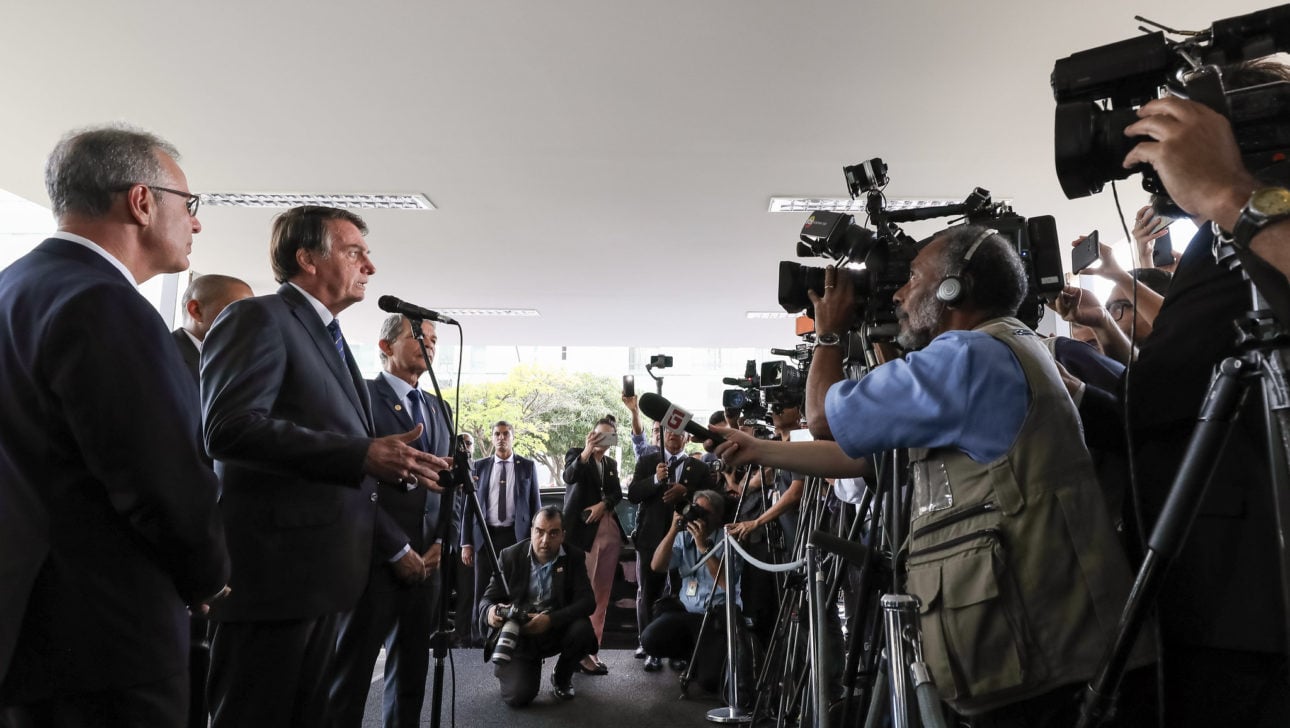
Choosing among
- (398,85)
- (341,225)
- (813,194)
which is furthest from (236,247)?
(341,225)

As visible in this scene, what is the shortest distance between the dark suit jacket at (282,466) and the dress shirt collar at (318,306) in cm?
11

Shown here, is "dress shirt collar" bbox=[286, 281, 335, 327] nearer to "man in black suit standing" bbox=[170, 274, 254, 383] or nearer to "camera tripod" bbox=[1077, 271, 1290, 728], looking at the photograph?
"man in black suit standing" bbox=[170, 274, 254, 383]

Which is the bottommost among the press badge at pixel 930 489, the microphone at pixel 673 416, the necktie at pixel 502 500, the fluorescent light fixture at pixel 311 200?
the necktie at pixel 502 500

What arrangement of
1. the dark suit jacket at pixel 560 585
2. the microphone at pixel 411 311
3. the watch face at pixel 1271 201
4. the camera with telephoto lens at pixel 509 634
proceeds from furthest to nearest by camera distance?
the dark suit jacket at pixel 560 585, the camera with telephoto lens at pixel 509 634, the microphone at pixel 411 311, the watch face at pixel 1271 201

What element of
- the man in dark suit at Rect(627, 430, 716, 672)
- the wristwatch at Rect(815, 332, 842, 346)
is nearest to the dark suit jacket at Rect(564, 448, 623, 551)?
the man in dark suit at Rect(627, 430, 716, 672)

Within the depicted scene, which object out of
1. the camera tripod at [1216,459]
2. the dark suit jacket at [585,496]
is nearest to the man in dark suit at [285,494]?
the camera tripod at [1216,459]

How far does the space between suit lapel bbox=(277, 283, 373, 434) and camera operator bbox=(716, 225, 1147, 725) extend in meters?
1.19

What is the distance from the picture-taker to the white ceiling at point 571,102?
3520 millimetres

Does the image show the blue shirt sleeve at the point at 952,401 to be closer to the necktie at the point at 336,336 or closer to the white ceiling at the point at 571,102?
the necktie at the point at 336,336

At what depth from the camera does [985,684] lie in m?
1.15

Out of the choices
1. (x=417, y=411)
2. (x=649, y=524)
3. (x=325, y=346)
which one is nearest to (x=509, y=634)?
(x=649, y=524)

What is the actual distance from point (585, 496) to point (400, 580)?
3664 mm

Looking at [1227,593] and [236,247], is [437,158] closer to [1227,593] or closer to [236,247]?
[236,247]

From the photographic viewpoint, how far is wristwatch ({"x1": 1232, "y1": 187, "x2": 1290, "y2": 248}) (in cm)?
75
